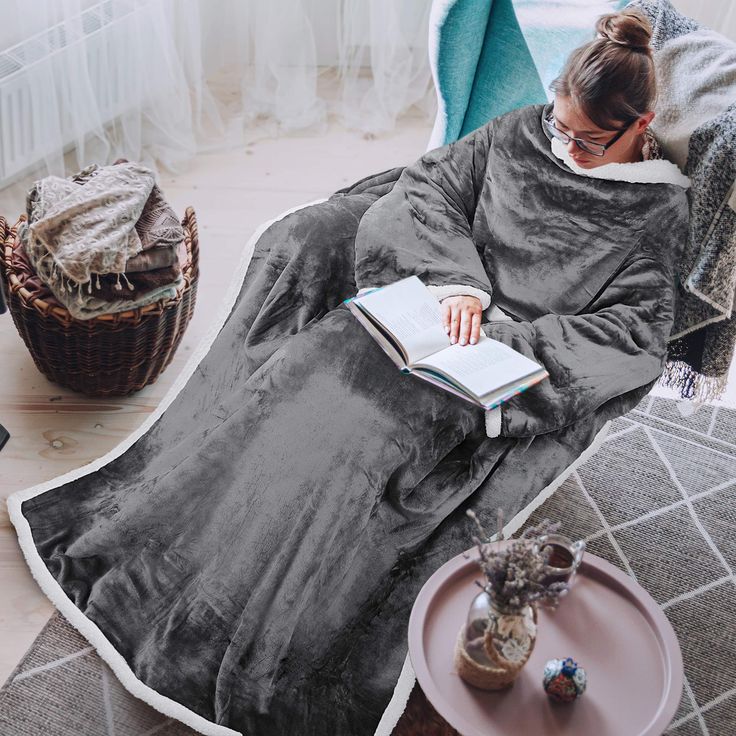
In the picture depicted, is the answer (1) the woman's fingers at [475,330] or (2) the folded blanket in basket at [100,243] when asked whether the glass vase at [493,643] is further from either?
(2) the folded blanket in basket at [100,243]

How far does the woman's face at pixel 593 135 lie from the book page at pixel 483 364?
39 centimetres

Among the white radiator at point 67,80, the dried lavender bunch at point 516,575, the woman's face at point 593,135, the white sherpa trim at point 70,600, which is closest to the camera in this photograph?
the dried lavender bunch at point 516,575

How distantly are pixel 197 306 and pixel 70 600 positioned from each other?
3.26 feet

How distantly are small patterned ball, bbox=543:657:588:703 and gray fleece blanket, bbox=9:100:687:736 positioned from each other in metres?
0.43

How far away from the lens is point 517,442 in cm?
178

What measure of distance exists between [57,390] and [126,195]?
20.2 inches

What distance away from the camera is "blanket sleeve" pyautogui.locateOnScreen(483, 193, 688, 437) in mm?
1732

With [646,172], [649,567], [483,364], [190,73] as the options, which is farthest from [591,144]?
[190,73]

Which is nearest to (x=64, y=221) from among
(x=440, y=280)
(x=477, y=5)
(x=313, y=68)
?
(x=440, y=280)

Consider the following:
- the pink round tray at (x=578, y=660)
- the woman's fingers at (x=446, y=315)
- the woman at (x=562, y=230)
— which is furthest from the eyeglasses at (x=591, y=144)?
the pink round tray at (x=578, y=660)

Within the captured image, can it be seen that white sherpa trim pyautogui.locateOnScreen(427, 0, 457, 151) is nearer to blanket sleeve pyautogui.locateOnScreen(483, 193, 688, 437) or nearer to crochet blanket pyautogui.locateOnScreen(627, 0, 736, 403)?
crochet blanket pyautogui.locateOnScreen(627, 0, 736, 403)

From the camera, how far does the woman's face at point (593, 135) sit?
1.77m

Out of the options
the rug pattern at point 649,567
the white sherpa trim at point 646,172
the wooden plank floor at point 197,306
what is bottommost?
the rug pattern at point 649,567

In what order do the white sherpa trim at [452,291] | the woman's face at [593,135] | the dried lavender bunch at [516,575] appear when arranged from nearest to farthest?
the dried lavender bunch at [516,575]
the woman's face at [593,135]
the white sherpa trim at [452,291]
